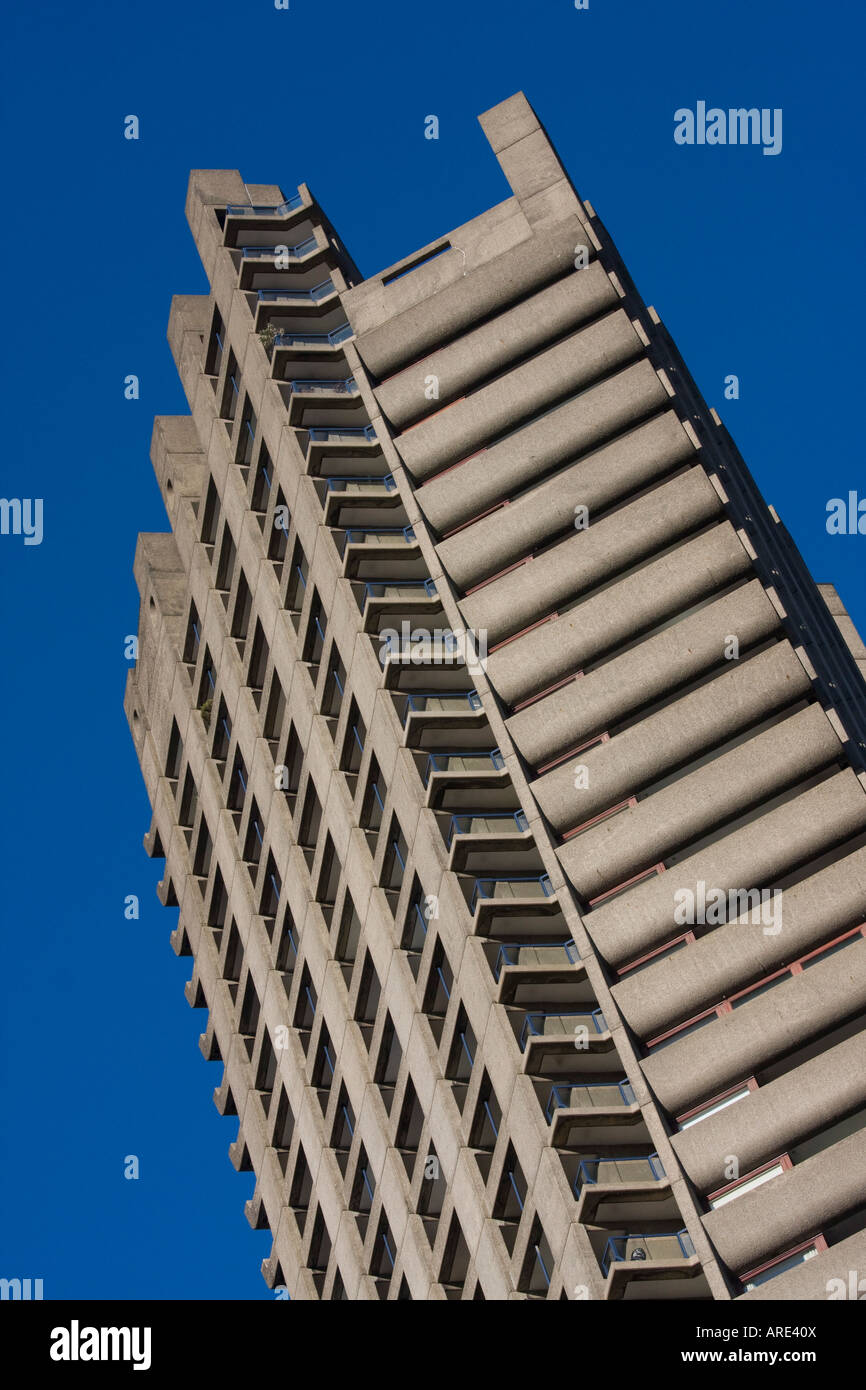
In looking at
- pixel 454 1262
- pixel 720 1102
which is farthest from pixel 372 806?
pixel 720 1102

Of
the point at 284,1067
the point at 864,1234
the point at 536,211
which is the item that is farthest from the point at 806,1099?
the point at 536,211

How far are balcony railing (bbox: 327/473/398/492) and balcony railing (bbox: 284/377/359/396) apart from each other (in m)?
2.52

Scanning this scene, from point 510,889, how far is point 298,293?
23964 mm

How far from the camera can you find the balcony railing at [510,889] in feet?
179

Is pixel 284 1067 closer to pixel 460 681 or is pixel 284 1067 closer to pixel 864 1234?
pixel 460 681

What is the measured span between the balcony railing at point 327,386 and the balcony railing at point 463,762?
1296cm

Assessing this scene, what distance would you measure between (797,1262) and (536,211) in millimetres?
30696

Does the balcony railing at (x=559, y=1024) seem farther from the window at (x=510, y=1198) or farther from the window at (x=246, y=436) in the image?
the window at (x=246, y=436)

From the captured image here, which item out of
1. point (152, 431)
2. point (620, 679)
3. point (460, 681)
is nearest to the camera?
point (620, 679)

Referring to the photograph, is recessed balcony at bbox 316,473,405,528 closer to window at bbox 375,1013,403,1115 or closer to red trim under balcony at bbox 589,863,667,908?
window at bbox 375,1013,403,1115

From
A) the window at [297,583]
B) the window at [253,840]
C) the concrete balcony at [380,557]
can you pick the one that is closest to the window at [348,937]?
the window at [253,840]

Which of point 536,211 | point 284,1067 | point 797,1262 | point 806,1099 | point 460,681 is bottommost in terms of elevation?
point 797,1262

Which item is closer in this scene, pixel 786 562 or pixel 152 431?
pixel 786 562
